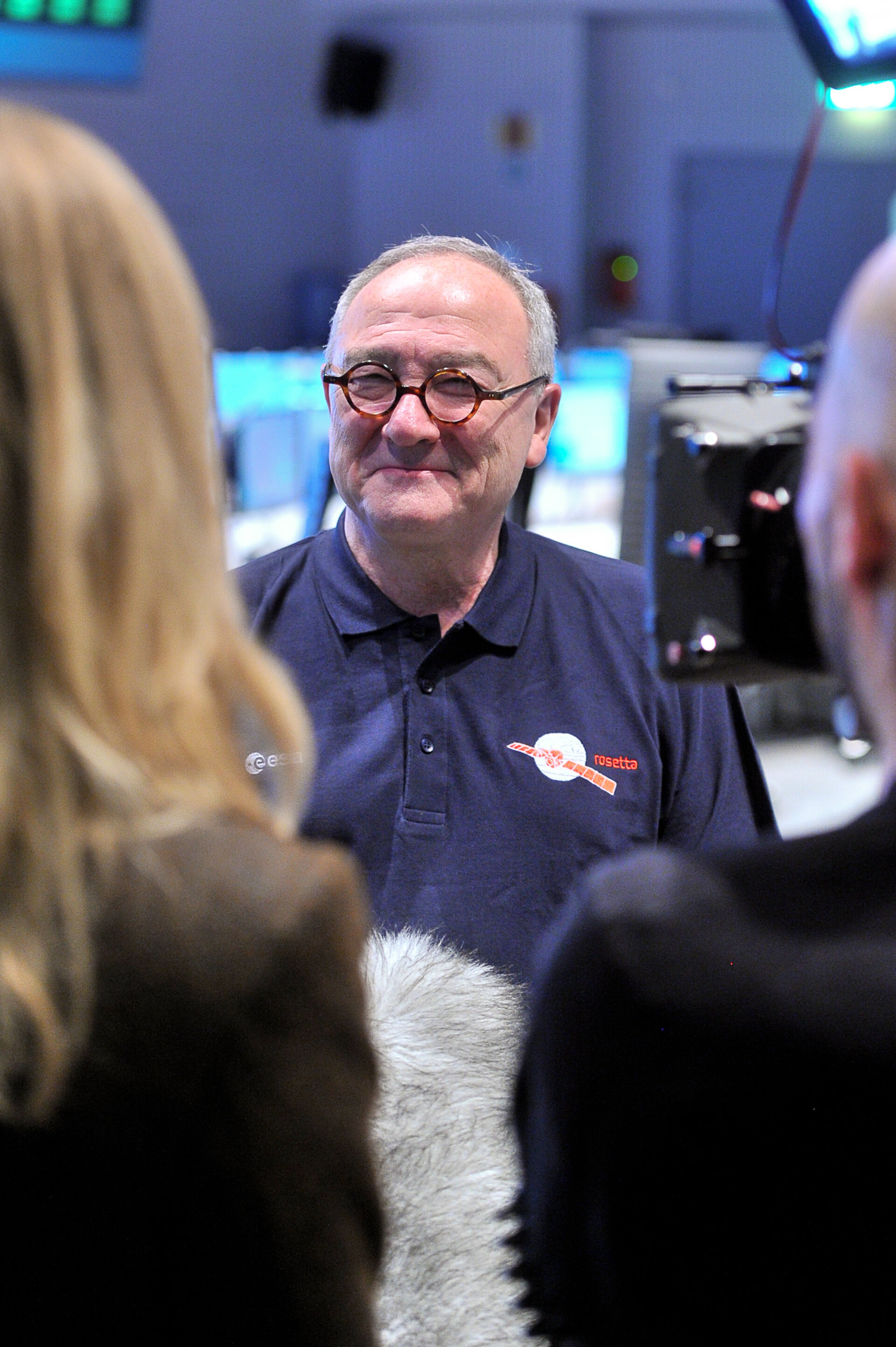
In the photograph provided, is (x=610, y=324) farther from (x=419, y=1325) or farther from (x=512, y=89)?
(x=419, y=1325)

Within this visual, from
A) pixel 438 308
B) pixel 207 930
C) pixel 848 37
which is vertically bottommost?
pixel 207 930

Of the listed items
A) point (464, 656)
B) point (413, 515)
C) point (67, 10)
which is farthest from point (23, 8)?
point (464, 656)

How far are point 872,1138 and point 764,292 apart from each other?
7.81 meters

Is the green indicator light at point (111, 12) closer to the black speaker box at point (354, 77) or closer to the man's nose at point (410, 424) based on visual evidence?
the black speaker box at point (354, 77)

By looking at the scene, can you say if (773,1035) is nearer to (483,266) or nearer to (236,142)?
(483,266)

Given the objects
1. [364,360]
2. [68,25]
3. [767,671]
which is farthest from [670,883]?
[68,25]

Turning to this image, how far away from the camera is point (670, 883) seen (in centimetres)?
64

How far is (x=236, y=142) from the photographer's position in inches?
302

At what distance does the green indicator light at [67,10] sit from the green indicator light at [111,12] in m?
0.06

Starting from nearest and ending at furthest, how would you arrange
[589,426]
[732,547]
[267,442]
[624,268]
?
[732,547] → [267,442] → [589,426] → [624,268]

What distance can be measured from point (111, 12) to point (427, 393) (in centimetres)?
574

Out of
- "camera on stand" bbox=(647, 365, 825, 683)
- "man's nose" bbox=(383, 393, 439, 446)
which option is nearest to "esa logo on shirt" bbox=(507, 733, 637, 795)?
"man's nose" bbox=(383, 393, 439, 446)

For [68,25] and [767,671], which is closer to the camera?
[767,671]

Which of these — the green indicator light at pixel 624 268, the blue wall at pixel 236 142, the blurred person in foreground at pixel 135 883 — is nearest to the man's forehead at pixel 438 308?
the blurred person in foreground at pixel 135 883
